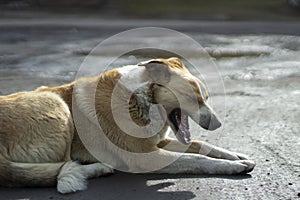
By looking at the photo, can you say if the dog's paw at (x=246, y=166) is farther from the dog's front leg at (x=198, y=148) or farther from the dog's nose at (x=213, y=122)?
the dog's nose at (x=213, y=122)

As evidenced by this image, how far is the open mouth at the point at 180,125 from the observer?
5031 millimetres

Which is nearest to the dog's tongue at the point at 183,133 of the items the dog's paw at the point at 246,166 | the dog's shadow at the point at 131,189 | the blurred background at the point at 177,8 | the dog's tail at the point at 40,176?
the dog's shadow at the point at 131,189

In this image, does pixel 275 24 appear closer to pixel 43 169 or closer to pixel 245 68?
pixel 245 68

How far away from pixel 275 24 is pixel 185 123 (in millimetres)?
9537

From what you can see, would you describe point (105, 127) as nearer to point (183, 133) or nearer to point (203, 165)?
point (183, 133)

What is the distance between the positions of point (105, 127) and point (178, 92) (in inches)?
26.7

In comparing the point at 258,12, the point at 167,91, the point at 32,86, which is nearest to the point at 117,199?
the point at 167,91

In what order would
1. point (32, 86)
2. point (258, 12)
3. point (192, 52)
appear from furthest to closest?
1. point (258, 12)
2. point (192, 52)
3. point (32, 86)

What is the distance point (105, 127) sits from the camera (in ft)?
16.8

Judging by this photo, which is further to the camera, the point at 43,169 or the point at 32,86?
the point at 32,86

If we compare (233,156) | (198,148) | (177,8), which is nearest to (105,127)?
(198,148)

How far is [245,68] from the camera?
949 cm

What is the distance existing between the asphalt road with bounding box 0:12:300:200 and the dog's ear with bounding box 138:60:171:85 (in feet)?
2.59

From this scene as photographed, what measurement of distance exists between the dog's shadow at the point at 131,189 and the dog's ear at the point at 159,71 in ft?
2.58
